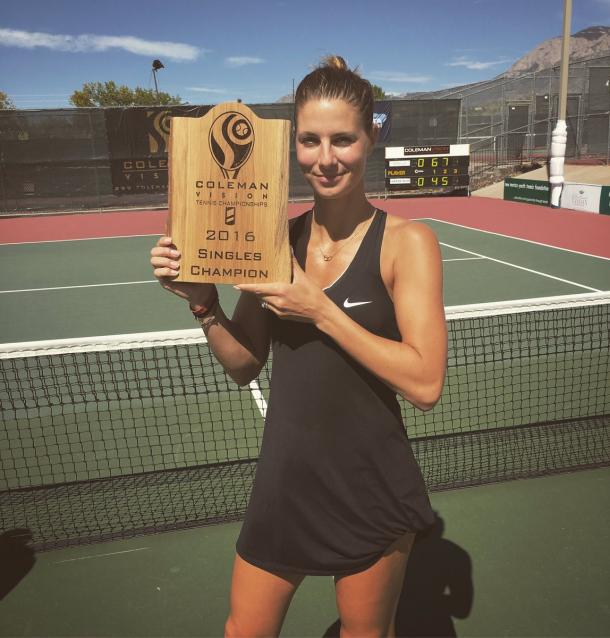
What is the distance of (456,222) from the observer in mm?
18031

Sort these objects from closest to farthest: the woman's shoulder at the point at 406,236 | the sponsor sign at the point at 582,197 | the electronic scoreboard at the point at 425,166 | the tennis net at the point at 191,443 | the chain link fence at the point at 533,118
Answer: the woman's shoulder at the point at 406,236, the tennis net at the point at 191,443, the sponsor sign at the point at 582,197, the electronic scoreboard at the point at 425,166, the chain link fence at the point at 533,118

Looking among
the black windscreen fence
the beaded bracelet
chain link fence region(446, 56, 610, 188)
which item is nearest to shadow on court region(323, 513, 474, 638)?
the beaded bracelet

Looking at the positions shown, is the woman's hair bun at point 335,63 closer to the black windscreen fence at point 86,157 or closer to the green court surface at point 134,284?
the green court surface at point 134,284

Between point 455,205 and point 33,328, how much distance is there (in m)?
17.7

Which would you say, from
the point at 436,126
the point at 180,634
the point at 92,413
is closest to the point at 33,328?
the point at 92,413

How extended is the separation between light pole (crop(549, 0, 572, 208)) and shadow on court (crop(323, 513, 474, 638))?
57.9 ft

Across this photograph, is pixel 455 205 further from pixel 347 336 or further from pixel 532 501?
pixel 347 336

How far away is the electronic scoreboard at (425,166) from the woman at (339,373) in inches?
876

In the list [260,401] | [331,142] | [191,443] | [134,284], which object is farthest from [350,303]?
[134,284]

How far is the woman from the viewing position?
159 centimetres

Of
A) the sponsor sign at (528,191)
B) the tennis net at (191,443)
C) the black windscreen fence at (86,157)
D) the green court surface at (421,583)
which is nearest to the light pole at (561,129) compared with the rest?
the sponsor sign at (528,191)

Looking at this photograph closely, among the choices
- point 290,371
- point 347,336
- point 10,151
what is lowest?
point 290,371

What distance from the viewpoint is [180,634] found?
9.64ft

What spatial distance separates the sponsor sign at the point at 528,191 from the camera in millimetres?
20031
